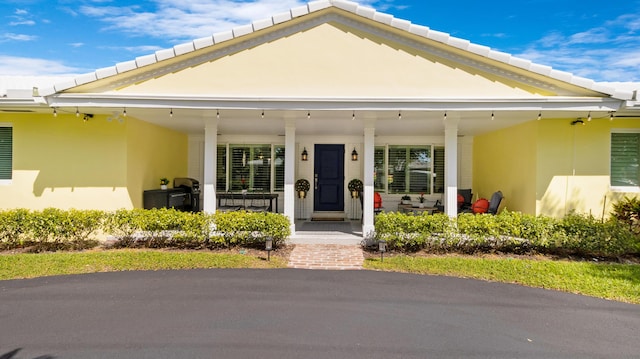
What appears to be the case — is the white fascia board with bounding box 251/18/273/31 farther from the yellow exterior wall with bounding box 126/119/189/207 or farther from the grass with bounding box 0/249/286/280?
the grass with bounding box 0/249/286/280

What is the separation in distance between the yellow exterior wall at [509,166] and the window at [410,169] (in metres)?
1.30

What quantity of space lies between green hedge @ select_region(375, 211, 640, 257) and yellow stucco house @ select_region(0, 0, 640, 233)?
3.27 ft

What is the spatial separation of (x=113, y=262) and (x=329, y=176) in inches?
288

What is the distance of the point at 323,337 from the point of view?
3.99 m

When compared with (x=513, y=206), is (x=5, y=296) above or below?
below

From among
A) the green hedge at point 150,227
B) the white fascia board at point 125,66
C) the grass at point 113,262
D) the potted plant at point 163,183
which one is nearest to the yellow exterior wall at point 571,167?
the green hedge at point 150,227

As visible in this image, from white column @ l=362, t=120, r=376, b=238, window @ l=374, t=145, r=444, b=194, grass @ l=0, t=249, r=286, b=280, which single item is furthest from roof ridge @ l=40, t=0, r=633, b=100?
window @ l=374, t=145, r=444, b=194

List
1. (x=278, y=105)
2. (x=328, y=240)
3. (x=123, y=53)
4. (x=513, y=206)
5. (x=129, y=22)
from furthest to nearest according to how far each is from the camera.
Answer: (x=123, y=53) → (x=129, y=22) → (x=513, y=206) → (x=328, y=240) → (x=278, y=105)

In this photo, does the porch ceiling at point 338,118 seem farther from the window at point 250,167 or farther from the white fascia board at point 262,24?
the white fascia board at point 262,24

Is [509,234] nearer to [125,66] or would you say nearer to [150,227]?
[150,227]

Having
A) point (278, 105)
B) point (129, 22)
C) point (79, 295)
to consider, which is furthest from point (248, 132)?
point (79, 295)

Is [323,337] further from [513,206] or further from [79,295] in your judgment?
[513,206]

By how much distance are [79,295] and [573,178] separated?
10.5 metres

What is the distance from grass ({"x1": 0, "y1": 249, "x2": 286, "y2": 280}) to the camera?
255 inches
